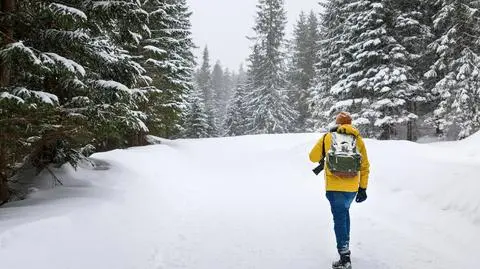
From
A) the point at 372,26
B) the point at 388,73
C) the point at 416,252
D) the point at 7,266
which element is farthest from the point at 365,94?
the point at 7,266

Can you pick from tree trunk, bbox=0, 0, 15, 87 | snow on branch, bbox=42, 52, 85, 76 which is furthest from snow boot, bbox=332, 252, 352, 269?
tree trunk, bbox=0, 0, 15, 87

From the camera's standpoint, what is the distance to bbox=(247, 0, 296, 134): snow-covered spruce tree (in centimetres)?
4581

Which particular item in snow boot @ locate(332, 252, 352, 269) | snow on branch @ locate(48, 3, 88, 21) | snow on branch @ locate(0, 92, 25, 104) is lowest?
snow boot @ locate(332, 252, 352, 269)

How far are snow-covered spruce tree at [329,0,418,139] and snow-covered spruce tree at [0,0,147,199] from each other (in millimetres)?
16673

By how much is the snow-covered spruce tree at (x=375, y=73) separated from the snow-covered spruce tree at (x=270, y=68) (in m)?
20.5

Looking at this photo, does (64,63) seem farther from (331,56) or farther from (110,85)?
(331,56)

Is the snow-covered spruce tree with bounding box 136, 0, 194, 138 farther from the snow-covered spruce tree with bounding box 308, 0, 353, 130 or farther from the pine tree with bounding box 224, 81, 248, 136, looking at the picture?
the pine tree with bounding box 224, 81, 248, 136

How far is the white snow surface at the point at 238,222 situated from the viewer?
595 cm

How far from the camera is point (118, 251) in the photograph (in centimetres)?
626

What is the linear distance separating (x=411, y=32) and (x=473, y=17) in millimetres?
3596

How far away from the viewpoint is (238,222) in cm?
898

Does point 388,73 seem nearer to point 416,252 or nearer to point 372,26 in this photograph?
point 372,26

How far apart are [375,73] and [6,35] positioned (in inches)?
804

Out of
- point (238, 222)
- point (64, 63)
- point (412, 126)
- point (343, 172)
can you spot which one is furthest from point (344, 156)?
point (412, 126)
